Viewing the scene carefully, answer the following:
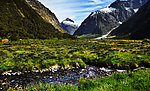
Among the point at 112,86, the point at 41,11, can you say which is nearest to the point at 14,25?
the point at 41,11

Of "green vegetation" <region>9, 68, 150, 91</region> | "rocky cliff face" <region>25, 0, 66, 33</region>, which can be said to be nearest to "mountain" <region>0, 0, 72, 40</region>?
"rocky cliff face" <region>25, 0, 66, 33</region>

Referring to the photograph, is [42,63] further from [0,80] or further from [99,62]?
[99,62]

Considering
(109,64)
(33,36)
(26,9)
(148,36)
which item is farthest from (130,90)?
(148,36)

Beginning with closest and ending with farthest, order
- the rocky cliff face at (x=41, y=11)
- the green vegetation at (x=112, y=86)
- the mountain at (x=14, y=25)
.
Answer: the green vegetation at (x=112, y=86)
the mountain at (x=14, y=25)
the rocky cliff face at (x=41, y=11)

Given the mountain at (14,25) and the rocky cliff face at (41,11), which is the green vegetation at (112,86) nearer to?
the mountain at (14,25)

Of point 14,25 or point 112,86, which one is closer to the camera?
point 112,86

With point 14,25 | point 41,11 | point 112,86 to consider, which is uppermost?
point 41,11

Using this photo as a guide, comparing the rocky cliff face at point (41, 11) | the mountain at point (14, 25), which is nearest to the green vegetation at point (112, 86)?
the mountain at point (14, 25)

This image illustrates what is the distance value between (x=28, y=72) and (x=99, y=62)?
496 inches

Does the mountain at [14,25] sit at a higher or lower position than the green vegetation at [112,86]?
higher

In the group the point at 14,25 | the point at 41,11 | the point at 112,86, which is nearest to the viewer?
the point at 112,86

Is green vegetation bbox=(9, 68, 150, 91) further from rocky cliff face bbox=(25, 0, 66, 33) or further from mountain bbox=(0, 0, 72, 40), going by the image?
rocky cliff face bbox=(25, 0, 66, 33)

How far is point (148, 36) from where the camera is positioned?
11031 cm

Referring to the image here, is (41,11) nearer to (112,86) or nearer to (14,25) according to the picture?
(14,25)
